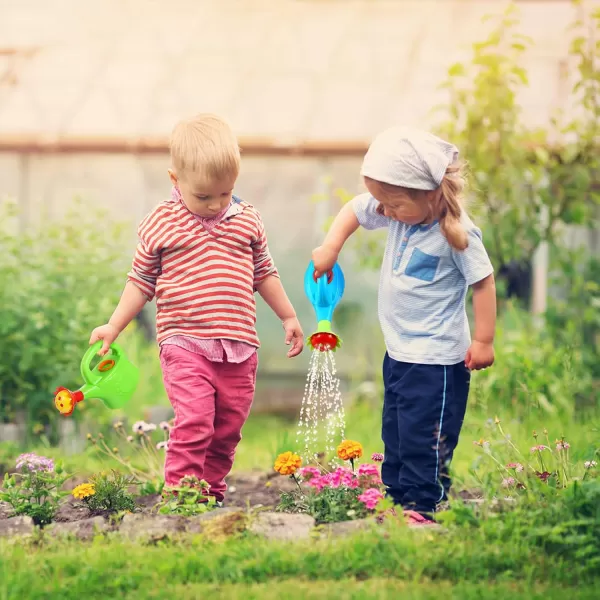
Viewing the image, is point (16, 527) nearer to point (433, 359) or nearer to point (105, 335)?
point (105, 335)

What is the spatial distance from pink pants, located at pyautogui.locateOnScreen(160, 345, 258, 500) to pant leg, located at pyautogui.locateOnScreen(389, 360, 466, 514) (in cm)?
63

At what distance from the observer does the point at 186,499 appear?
10.9 feet

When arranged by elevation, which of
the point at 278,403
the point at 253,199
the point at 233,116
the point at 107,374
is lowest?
the point at 278,403

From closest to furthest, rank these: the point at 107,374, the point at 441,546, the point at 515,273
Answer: the point at 441,546 → the point at 107,374 → the point at 515,273

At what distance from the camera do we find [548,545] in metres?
2.84

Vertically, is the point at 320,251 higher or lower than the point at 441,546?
higher

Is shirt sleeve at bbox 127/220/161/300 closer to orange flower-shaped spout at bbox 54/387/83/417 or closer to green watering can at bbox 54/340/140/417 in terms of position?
green watering can at bbox 54/340/140/417

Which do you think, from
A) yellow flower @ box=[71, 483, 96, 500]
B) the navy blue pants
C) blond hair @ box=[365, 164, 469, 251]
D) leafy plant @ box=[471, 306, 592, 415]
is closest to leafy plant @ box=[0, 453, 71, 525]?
yellow flower @ box=[71, 483, 96, 500]

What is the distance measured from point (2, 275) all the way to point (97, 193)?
9.19 feet

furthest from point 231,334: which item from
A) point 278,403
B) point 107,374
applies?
point 278,403

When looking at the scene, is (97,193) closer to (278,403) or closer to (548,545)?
(278,403)

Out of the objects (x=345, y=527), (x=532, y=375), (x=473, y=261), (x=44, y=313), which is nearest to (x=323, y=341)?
(x=473, y=261)

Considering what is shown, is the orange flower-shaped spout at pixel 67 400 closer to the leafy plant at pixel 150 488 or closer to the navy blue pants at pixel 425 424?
the leafy plant at pixel 150 488

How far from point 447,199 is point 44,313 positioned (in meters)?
2.86
